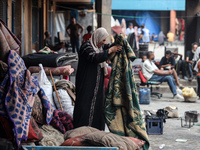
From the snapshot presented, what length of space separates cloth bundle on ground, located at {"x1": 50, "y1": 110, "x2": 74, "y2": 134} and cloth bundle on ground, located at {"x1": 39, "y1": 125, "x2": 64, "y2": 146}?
0.08m

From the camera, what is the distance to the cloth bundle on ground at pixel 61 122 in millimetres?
6133

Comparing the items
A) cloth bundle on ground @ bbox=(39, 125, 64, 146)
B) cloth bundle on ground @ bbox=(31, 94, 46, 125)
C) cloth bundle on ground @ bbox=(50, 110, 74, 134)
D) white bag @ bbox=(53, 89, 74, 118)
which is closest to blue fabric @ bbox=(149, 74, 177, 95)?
white bag @ bbox=(53, 89, 74, 118)

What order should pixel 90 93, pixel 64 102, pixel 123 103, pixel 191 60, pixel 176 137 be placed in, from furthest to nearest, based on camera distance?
pixel 191 60 → pixel 176 137 → pixel 64 102 → pixel 90 93 → pixel 123 103

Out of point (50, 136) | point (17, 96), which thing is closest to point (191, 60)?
point (50, 136)

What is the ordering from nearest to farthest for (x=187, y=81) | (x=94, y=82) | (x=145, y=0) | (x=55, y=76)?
1. (x=94, y=82)
2. (x=55, y=76)
3. (x=187, y=81)
4. (x=145, y=0)

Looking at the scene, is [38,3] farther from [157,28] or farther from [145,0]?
[157,28]

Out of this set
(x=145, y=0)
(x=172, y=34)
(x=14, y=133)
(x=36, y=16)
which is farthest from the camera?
(x=172, y=34)

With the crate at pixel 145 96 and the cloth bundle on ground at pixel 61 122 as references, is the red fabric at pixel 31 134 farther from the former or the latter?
the crate at pixel 145 96

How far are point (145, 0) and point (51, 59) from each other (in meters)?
17.4

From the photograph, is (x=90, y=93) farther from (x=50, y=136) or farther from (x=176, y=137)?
(x=176, y=137)

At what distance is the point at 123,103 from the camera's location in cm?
568

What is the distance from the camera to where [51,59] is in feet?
26.5

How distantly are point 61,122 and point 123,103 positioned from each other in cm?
117

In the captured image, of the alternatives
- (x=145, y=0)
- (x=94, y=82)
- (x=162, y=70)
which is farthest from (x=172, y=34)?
(x=94, y=82)
